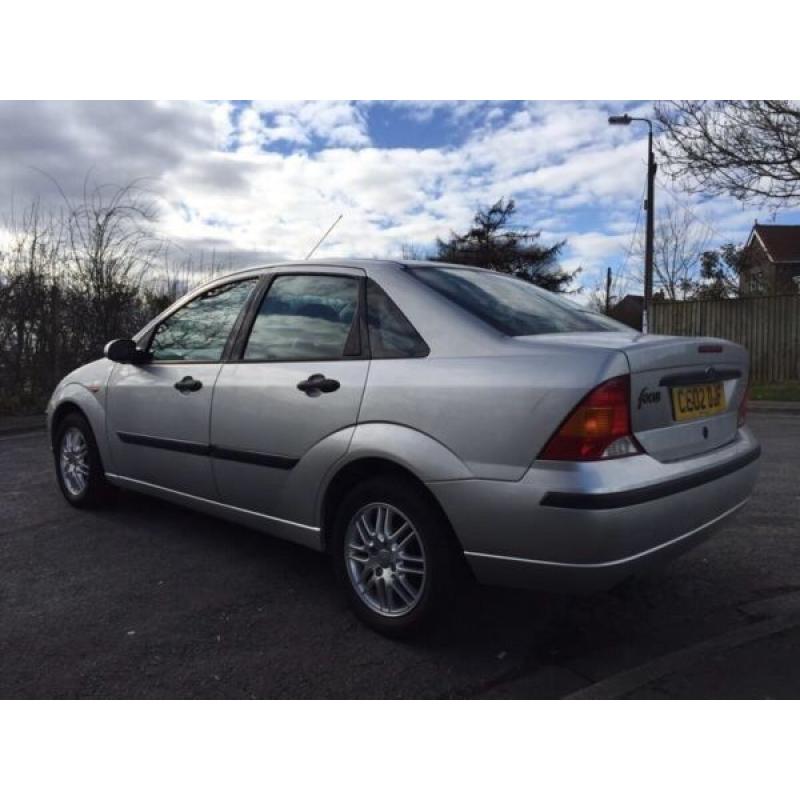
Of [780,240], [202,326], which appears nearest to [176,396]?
[202,326]

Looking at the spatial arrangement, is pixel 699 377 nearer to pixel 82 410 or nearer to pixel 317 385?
pixel 317 385

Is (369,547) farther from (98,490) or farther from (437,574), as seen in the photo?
(98,490)

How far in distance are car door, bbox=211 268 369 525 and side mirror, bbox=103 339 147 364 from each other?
90cm

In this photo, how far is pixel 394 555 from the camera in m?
2.87

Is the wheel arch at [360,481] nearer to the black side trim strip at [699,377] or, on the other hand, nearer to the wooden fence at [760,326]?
the black side trim strip at [699,377]

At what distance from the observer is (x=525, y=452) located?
2.46 m

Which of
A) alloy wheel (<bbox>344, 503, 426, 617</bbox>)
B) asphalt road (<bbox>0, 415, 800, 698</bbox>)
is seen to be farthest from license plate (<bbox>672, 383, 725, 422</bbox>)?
alloy wheel (<bbox>344, 503, 426, 617</bbox>)

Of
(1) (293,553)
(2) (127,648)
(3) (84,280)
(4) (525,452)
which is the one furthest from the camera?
(3) (84,280)

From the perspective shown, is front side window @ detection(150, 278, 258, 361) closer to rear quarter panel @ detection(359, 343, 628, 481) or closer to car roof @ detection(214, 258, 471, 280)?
car roof @ detection(214, 258, 471, 280)

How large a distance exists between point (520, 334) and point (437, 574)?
3.31 feet

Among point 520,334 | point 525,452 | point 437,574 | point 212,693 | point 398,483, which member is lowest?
point 212,693

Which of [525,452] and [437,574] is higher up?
[525,452]

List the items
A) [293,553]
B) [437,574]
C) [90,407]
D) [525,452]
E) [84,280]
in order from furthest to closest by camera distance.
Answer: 1. [84,280]
2. [90,407]
3. [293,553]
4. [437,574]
5. [525,452]

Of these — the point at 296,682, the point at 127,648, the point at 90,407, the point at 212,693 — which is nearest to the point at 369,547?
the point at 296,682
